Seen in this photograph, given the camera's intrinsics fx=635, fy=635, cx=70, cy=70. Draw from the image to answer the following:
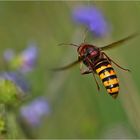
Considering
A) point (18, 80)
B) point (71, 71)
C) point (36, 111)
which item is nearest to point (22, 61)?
point (36, 111)

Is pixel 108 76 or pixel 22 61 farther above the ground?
pixel 22 61

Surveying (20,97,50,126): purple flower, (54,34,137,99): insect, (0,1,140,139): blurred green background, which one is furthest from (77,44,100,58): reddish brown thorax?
(20,97,50,126): purple flower

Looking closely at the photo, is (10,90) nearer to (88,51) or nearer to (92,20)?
(88,51)

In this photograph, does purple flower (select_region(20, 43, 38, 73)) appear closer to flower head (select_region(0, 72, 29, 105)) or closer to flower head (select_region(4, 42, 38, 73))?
flower head (select_region(4, 42, 38, 73))

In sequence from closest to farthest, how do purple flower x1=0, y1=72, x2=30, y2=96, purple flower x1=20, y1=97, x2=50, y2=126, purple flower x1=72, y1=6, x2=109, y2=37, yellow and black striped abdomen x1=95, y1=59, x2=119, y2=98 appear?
yellow and black striped abdomen x1=95, y1=59, x2=119, y2=98, purple flower x1=0, y1=72, x2=30, y2=96, purple flower x1=20, y1=97, x2=50, y2=126, purple flower x1=72, y1=6, x2=109, y2=37

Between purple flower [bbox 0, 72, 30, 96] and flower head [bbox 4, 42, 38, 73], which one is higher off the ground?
flower head [bbox 4, 42, 38, 73]

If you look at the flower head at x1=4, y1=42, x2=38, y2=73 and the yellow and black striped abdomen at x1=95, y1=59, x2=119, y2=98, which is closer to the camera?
the yellow and black striped abdomen at x1=95, y1=59, x2=119, y2=98
